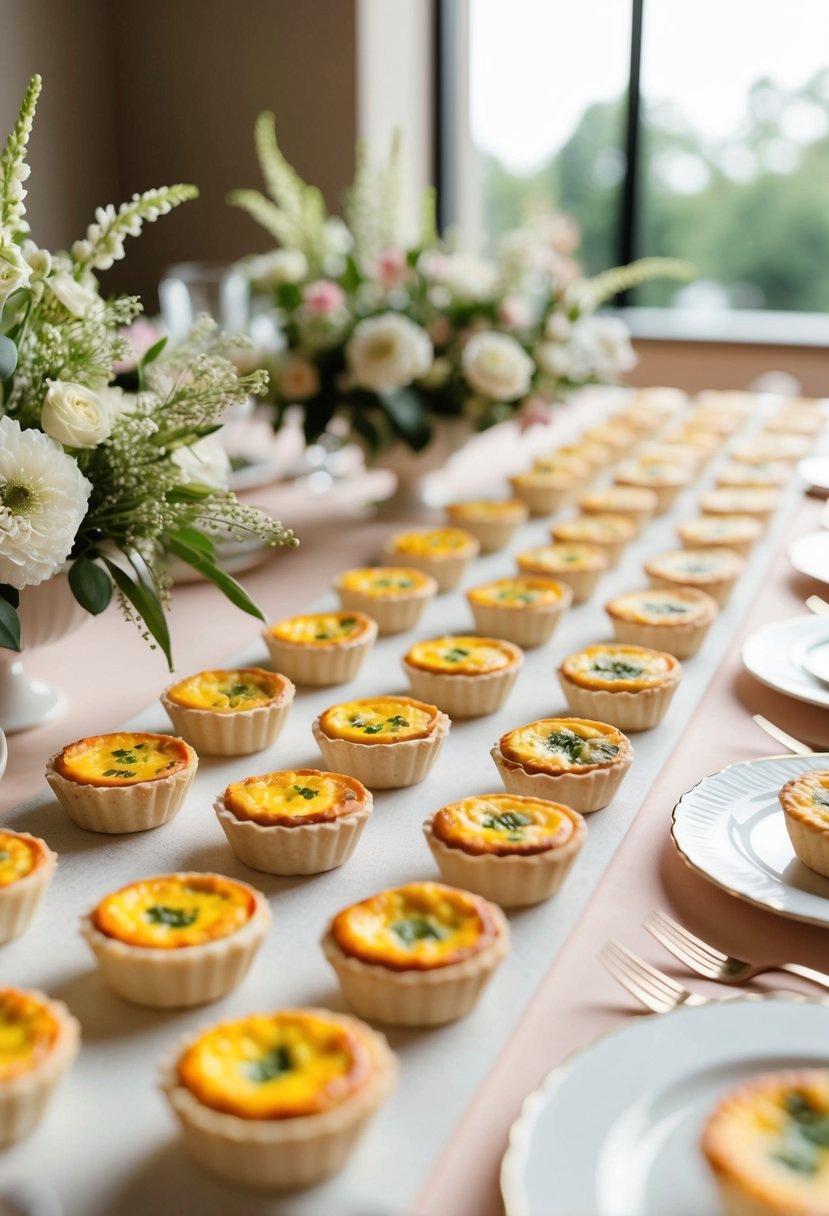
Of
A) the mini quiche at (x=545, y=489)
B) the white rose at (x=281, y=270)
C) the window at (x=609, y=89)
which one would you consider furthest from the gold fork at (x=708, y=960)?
the window at (x=609, y=89)

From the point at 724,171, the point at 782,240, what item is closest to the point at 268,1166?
the point at 724,171

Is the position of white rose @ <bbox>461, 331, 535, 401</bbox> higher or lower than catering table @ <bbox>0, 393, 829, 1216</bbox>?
higher

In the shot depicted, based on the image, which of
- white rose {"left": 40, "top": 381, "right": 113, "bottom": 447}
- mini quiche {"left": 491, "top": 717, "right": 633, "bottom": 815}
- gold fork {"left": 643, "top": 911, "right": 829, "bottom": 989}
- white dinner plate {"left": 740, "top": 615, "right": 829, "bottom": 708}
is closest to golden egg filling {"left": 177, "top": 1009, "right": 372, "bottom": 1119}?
gold fork {"left": 643, "top": 911, "right": 829, "bottom": 989}

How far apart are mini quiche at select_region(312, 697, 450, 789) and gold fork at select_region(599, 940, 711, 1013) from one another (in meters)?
0.46

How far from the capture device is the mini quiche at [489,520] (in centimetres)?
279

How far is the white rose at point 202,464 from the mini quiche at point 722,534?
121 cm

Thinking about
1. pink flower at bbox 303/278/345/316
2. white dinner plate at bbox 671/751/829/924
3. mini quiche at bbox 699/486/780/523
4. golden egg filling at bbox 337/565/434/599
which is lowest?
white dinner plate at bbox 671/751/829/924

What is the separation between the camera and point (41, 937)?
1.37 m

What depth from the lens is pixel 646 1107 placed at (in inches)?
41.2

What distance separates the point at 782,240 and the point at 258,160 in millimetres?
7175

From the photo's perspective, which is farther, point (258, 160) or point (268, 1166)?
point (258, 160)

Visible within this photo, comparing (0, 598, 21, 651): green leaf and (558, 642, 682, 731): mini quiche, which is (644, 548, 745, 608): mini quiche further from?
(0, 598, 21, 651): green leaf

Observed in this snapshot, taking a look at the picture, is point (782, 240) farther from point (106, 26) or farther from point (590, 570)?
point (590, 570)

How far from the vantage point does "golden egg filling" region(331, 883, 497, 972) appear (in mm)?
1197
